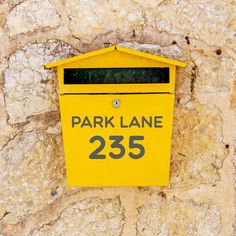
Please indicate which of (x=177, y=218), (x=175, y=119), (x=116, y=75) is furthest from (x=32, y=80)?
(x=177, y=218)

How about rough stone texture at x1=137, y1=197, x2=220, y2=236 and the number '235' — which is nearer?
the number '235'

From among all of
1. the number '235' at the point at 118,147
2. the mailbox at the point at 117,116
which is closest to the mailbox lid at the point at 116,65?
the mailbox at the point at 117,116

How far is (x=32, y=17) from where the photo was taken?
129 cm

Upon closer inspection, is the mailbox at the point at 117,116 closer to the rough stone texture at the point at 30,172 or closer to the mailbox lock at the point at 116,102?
the mailbox lock at the point at 116,102

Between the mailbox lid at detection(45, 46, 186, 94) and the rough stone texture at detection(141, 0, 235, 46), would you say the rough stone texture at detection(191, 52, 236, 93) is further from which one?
the mailbox lid at detection(45, 46, 186, 94)

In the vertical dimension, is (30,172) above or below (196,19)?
below

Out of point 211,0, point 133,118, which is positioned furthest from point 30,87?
point 211,0

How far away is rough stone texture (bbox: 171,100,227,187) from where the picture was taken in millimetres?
1311

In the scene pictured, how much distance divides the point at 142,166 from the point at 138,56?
0.30 meters

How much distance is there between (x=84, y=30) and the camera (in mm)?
1286

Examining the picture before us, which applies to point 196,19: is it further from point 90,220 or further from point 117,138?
point 90,220

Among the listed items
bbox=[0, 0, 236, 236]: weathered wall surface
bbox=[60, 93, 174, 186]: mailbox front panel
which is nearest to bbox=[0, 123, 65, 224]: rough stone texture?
bbox=[0, 0, 236, 236]: weathered wall surface

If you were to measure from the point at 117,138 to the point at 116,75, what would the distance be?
0.55 feet

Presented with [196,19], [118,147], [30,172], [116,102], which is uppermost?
[196,19]
